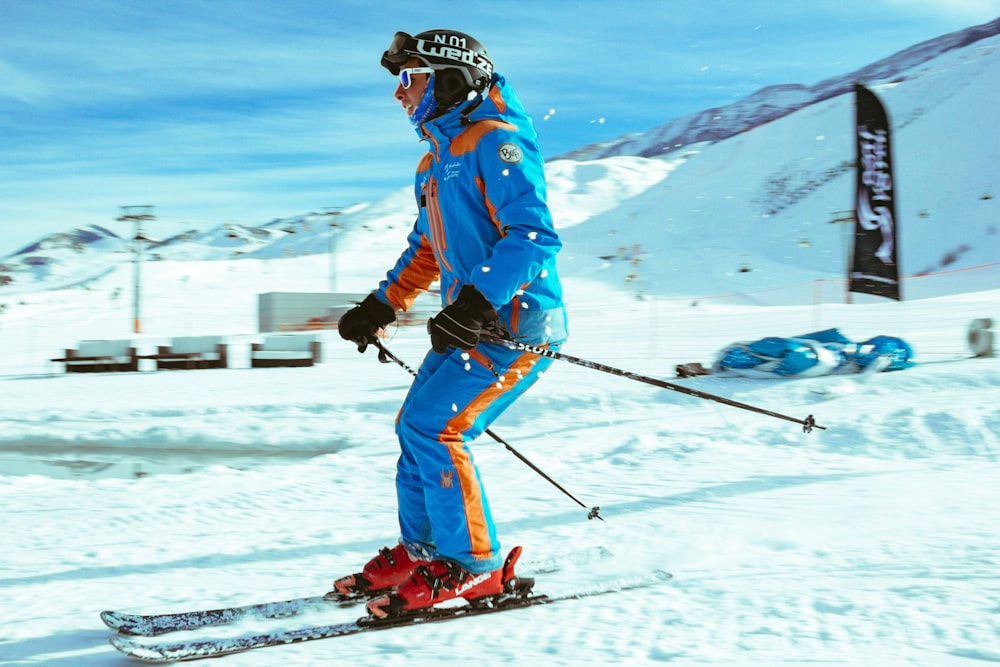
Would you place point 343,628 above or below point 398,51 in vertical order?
below

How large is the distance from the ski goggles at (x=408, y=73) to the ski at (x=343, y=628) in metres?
1.74

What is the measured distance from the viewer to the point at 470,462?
9.44ft

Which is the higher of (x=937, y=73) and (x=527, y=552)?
(x=937, y=73)

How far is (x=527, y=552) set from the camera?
12.7ft

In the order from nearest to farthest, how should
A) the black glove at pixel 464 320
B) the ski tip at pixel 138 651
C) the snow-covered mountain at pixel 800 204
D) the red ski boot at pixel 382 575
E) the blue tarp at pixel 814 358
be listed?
the ski tip at pixel 138 651, the black glove at pixel 464 320, the red ski boot at pixel 382 575, the blue tarp at pixel 814 358, the snow-covered mountain at pixel 800 204

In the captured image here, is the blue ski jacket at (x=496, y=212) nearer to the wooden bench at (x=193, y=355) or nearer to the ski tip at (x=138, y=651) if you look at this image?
the ski tip at (x=138, y=651)

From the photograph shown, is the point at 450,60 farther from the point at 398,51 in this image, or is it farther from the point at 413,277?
the point at 413,277

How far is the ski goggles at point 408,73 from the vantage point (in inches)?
113

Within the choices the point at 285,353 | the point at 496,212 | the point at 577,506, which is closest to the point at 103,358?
the point at 285,353

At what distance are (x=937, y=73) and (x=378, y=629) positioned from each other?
8404 centimetres

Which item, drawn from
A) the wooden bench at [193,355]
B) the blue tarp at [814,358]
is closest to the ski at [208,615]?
the blue tarp at [814,358]

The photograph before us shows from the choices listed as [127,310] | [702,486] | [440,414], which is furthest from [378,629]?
[127,310]

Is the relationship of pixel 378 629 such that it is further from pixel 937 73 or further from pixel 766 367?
pixel 937 73

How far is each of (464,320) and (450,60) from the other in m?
0.88
